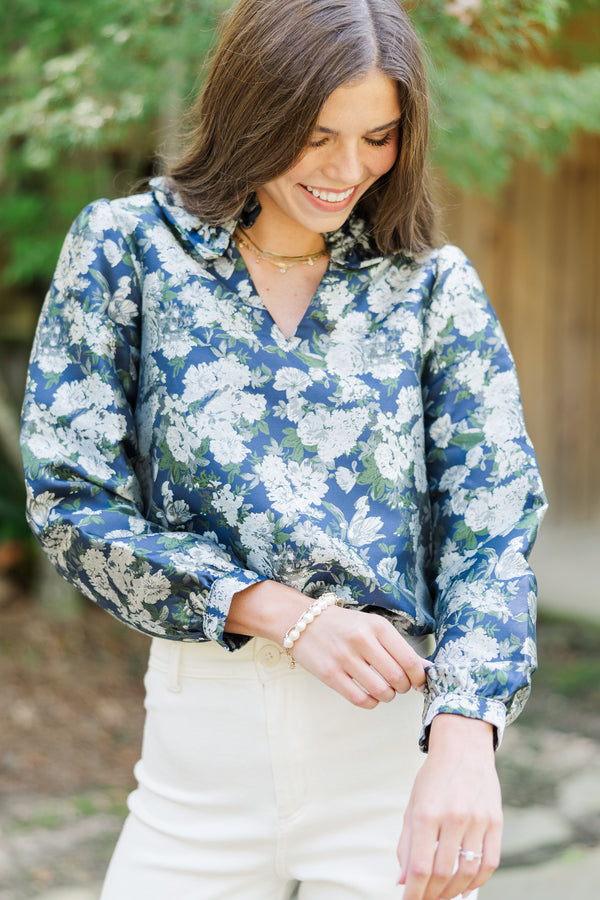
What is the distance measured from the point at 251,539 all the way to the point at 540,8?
1.74m

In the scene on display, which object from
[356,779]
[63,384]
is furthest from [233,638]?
[63,384]

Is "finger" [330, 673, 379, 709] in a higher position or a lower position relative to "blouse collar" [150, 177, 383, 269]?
lower

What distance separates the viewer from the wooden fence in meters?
5.54

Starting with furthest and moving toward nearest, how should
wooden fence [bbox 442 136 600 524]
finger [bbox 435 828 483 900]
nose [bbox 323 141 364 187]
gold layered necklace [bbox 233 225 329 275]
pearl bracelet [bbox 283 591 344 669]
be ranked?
wooden fence [bbox 442 136 600 524], gold layered necklace [bbox 233 225 329 275], nose [bbox 323 141 364 187], pearl bracelet [bbox 283 591 344 669], finger [bbox 435 828 483 900]

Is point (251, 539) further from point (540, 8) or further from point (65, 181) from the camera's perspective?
point (65, 181)

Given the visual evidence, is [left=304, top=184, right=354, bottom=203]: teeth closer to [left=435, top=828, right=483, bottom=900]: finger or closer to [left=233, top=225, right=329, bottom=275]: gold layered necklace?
[left=233, top=225, right=329, bottom=275]: gold layered necklace

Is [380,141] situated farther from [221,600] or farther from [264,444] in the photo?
[221,600]

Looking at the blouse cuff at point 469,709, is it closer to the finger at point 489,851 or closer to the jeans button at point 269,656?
the finger at point 489,851

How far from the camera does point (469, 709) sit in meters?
1.11

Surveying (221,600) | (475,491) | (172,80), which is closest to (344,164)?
(475,491)

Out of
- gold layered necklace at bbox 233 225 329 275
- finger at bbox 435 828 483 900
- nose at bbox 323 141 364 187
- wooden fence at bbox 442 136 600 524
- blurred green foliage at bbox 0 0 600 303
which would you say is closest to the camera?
finger at bbox 435 828 483 900

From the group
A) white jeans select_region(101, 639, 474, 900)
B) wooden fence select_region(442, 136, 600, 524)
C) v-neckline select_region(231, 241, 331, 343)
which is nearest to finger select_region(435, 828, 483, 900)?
white jeans select_region(101, 639, 474, 900)

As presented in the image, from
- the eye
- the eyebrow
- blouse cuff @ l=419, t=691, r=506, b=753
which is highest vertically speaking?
the eyebrow

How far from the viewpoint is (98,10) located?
278 centimetres
